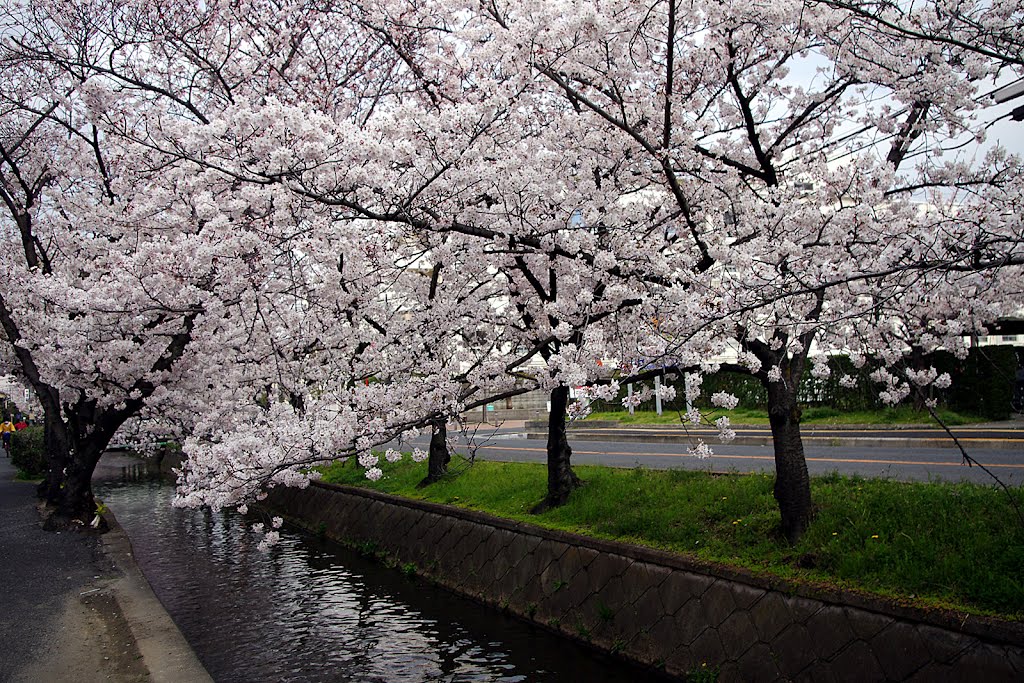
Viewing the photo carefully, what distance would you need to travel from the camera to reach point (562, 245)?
27.9 ft

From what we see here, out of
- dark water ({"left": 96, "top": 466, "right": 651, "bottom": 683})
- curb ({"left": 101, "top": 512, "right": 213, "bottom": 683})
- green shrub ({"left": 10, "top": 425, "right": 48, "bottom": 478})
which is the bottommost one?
dark water ({"left": 96, "top": 466, "right": 651, "bottom": 683})

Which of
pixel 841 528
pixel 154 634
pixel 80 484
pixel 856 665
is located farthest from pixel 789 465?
pixel 80 484

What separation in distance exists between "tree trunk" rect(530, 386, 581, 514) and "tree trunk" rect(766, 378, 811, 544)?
357cm

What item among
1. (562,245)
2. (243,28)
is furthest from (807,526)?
(243,28)

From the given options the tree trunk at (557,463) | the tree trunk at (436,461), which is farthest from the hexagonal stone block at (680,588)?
the tree trunk at (436,461)

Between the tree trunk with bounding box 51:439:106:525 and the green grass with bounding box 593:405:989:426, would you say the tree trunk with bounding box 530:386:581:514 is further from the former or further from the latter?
the tree trunk with bounding box 51:439:106:525

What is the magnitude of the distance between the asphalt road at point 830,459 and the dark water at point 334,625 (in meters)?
2.57

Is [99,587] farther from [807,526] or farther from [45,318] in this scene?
[807,526]

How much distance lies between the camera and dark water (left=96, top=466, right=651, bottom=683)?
846cm

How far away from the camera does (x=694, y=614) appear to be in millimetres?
7504

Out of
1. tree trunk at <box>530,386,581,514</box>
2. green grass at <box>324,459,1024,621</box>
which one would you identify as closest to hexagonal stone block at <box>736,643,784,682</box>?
green grass at <box>324,459,1024,621</box>

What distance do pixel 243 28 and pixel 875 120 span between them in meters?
9.39

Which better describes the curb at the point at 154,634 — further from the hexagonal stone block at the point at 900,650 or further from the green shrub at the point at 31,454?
the green shrub at the point at 31,454

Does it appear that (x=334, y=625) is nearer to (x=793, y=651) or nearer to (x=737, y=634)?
(x=737, y=634)
